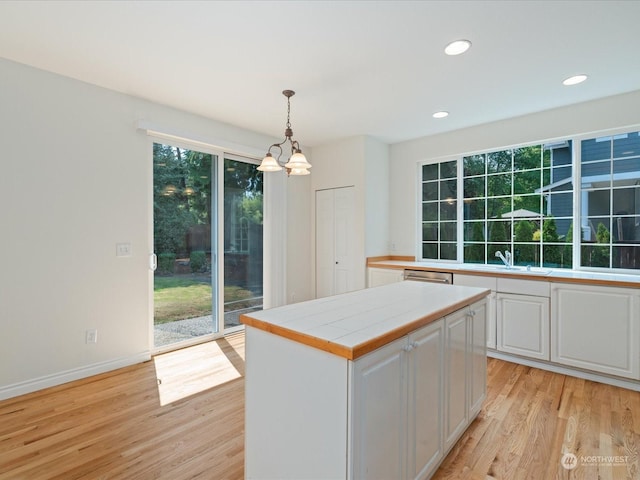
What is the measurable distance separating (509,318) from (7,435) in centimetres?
431

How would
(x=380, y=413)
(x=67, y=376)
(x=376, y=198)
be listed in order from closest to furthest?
(x=380, y=413), (x=67, y=376), (x=376, y=198)

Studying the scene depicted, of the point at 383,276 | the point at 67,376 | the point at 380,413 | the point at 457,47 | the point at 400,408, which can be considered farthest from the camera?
the point at 383,276

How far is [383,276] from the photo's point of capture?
14.3ft

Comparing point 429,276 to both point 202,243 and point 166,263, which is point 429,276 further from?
point 166,263

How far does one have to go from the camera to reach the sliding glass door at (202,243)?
142 inches

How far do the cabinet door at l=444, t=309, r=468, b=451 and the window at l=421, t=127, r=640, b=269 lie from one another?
2.49 m

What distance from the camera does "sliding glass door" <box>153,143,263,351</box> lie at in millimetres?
3617

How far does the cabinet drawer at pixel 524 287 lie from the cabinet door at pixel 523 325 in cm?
4

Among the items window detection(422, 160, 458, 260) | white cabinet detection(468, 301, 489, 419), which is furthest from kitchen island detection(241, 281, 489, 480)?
window detection(422, 160, 458, 260)

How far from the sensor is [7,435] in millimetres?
2119

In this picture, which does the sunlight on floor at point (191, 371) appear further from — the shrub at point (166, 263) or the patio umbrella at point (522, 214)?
the patio umbrella at point (522, 214)

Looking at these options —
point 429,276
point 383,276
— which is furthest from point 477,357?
point 383,276
